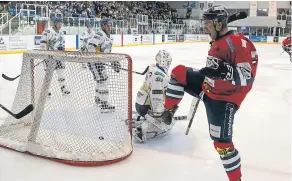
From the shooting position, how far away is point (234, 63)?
1906 mm

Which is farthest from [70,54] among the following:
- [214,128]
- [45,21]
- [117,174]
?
[45,21]

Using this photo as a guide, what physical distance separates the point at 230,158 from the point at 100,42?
8.86 feet

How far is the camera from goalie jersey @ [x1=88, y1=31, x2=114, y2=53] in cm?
435

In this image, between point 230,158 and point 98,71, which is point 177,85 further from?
point 98,71

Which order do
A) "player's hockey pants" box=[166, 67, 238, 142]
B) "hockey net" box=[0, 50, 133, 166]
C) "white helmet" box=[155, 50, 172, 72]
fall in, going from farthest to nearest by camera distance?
"white helmet" box=[155, 50, 172, 72], "hockey net" box=[0, 50, 133, 166], "player's hockey pants" box=[166, 67, 238, 142]

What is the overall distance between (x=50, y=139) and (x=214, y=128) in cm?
150

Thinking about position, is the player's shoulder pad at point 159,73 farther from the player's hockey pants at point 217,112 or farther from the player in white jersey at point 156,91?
the player's hockey pants at point 217,112

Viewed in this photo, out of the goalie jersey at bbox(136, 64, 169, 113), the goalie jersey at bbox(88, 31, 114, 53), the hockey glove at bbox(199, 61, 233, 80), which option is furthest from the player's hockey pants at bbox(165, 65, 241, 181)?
the goalie jersey at bbox(88, 31, 114, 53)

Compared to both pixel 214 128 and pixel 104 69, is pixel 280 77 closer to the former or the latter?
pixel 104 69

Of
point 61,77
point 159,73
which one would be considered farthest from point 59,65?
point 159,73

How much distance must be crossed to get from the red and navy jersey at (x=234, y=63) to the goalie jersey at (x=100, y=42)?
2.54 m

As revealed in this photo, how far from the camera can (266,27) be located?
1107 inches

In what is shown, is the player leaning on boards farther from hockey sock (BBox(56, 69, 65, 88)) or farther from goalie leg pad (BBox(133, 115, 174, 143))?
hockey sock (BBox(56, 69, 65, 88))

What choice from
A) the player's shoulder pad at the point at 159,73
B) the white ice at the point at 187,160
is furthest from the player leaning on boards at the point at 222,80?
the player's shoulder pad at the point at 159,73
